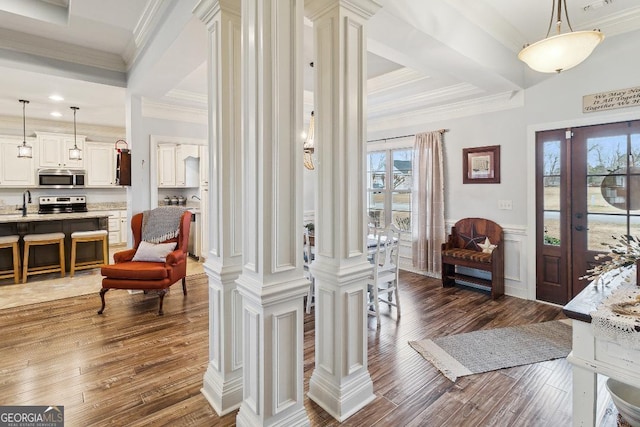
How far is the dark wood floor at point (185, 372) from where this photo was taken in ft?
6.28

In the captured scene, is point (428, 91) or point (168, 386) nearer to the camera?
point (168, 386)

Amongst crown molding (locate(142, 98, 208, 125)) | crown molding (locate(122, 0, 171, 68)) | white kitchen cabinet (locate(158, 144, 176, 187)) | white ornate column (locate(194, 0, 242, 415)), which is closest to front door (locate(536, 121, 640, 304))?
white ornate column (locate(194, 0, 242, 415))

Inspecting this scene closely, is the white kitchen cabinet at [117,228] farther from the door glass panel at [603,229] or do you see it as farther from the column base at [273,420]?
the door glass panel at [603,229]

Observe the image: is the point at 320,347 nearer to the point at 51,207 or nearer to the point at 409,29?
the point at 409,29

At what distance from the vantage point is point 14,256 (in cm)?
445

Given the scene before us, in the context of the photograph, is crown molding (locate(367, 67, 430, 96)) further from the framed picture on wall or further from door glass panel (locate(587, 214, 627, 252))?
door glass panel (locate(587, 214, 627, 252))

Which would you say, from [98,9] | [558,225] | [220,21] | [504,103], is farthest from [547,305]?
[98,9]

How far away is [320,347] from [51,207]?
7.52 m

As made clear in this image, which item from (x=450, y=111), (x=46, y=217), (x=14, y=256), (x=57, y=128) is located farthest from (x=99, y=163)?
(x=450, y=111)

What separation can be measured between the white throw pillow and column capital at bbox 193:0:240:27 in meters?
2.63

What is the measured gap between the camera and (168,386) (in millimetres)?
2191

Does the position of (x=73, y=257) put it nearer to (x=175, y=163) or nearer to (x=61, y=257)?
(x=61, y=257)

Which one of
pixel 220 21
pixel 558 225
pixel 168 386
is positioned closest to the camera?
pixel 220 21

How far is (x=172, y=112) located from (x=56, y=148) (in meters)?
3.86
